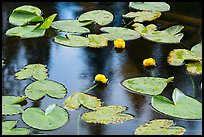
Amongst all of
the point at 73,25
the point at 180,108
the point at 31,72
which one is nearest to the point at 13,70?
the point at 31,72

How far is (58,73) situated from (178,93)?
45 cm

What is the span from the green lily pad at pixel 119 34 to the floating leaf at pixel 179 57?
22 cm

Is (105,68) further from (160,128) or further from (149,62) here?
(160,128)

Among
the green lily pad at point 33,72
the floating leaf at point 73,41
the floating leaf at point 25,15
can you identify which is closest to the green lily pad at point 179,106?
the green lily pad at point 33,72

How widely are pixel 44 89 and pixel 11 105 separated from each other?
138mm

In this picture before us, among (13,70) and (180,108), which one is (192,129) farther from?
(13,70)

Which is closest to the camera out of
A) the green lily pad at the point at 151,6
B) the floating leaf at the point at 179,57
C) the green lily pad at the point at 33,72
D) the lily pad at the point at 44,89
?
the lily pad at the point at 44,89

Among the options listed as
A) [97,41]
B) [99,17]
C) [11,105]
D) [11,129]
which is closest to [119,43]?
[97,41]

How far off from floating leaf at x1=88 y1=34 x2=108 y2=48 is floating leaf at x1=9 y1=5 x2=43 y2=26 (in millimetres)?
293

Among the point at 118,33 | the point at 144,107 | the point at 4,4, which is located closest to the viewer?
the point at 144,107

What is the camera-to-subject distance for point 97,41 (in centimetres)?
200

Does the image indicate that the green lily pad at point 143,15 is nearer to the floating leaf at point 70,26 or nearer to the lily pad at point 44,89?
the floating leaf at point 70,26

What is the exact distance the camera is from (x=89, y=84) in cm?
167

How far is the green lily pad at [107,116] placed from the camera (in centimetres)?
143
